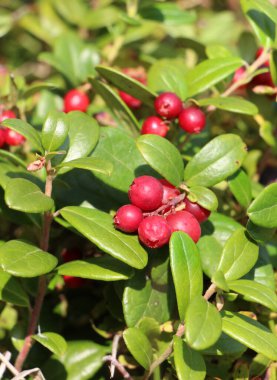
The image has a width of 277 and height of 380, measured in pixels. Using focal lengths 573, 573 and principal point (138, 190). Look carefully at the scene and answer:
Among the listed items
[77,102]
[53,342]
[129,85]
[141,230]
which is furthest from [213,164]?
[77,102]

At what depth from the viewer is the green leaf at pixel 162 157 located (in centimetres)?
170

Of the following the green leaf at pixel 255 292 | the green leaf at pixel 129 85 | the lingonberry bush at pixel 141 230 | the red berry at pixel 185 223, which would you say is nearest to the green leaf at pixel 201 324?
the lingonberry bush at pixel 141 230

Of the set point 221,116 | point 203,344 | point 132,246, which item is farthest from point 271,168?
point 203,344

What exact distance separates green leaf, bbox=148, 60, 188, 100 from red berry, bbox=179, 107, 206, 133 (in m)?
0.22

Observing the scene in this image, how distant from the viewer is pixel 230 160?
1.82 metres

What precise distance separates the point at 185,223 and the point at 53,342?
0.53 metres

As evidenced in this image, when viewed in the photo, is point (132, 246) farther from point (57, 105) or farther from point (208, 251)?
point (57, 105)

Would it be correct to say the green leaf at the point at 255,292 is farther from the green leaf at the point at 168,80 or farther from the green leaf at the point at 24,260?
the green leaf at the point at 168,80

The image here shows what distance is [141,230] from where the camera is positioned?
1615mm

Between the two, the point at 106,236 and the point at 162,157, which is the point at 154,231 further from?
the point at 162,157

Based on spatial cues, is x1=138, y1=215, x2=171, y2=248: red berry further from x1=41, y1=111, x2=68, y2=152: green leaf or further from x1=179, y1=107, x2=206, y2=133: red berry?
x1=179, y1=107, x2=206, y2=133: red berry

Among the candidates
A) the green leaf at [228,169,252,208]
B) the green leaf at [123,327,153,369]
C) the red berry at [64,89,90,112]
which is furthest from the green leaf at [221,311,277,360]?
the red berry at [64,89,90,112]

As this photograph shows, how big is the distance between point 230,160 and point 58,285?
0.83 metres

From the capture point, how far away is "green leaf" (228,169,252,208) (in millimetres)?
1942
